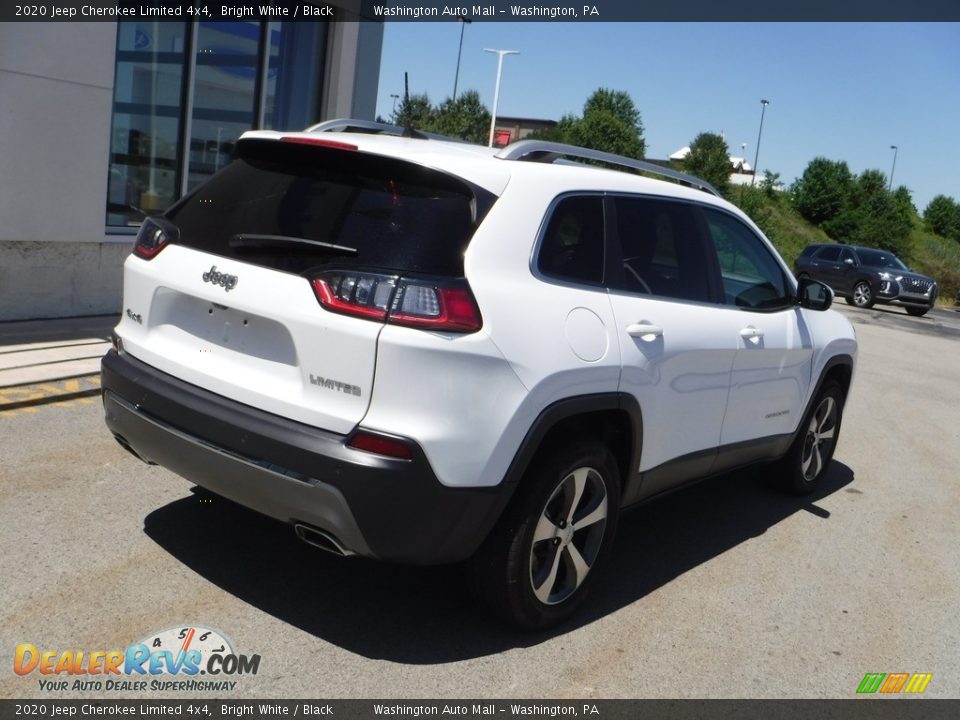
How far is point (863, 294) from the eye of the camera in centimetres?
2697

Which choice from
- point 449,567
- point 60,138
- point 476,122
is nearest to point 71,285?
point 60,138

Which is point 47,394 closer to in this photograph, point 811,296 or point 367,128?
point 367,128

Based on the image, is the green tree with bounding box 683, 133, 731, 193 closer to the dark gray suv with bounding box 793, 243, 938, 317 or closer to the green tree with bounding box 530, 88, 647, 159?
the green tree with bounding box 530, 88, 647, 159

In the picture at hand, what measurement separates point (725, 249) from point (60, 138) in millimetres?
5808

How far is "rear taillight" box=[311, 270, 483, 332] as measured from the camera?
323 centimetres

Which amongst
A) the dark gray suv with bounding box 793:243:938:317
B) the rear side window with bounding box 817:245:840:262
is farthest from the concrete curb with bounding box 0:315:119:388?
the rear side window with bounding box 817:245:840:262

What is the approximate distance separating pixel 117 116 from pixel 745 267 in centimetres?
637

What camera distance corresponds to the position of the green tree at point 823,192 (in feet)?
259

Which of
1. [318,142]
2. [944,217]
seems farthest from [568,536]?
[944,217]

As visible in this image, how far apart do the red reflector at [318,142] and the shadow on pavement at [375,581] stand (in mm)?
1690

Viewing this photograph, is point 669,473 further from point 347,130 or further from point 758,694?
point 347,130

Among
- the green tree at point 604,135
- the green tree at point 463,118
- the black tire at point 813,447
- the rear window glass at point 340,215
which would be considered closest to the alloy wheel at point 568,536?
the rear window glass at point 340,215

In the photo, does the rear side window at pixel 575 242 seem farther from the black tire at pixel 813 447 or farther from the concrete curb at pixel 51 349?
the concrete curb at pixel 51 349

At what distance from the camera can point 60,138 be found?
8258mm
